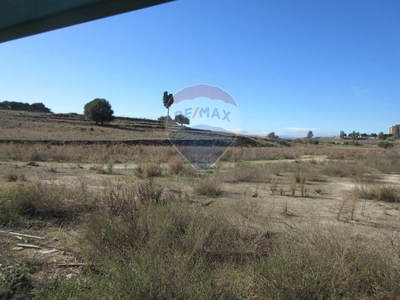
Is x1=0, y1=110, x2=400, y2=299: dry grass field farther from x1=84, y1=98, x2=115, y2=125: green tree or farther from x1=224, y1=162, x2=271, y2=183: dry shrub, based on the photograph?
x1=84, y1=98, x2=115, y2=125: green tree

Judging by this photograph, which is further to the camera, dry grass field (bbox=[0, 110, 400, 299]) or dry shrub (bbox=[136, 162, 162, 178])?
dry shrub (bbox=[136, 162, 162, 178])

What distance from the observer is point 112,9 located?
1850 mm

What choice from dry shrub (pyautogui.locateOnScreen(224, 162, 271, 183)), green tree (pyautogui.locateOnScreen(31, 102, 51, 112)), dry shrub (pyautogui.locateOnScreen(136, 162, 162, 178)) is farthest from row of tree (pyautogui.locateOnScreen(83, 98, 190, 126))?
dry shrub (pyautogui.locateOnScreen(224, 162, 271, 183))

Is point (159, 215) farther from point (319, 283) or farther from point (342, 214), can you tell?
point (342, 214)

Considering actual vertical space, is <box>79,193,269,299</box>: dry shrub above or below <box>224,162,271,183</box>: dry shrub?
above

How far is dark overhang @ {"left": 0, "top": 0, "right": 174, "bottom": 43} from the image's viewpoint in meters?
1.73

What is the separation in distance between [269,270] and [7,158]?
75.8 feet

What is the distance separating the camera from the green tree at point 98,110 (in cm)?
6209

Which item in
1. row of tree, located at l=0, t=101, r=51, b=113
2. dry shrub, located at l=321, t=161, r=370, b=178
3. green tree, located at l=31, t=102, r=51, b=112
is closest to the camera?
dry shrub, located at l=321, t=161, r=370, b=178

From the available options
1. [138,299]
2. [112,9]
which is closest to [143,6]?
[112,9]

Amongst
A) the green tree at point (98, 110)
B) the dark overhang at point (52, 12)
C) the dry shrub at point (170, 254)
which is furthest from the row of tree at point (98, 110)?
the dark overhang at point (52, 12)

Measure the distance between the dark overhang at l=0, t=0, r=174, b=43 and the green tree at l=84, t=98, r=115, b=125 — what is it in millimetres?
64258

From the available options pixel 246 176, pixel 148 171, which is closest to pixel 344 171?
pixel 246 176

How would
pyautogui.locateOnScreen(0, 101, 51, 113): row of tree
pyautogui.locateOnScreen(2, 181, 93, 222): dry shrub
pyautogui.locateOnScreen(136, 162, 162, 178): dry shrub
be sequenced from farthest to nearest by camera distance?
pyautogui.locateOnScreen(0, 101, 51, 113): row of tree, pyautogui.locateOnScreen(136, 162, 162, 178): dry shrub, pyautogui.locateOnScreen(2, 181, 93, 222): dry shrub
